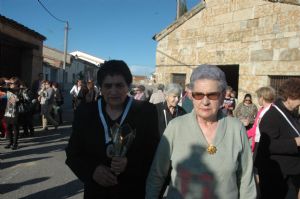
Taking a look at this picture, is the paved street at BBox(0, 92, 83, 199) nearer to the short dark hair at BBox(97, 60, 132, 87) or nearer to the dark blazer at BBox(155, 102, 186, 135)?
the dark blazer at BBox(155, 102, 186, 135)

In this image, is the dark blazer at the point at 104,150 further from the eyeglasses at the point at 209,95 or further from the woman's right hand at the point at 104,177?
the eyeglasses at the point at 209,95

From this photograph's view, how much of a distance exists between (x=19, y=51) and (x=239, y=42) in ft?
33.1

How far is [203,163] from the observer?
231cm

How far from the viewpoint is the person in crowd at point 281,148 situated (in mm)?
3512

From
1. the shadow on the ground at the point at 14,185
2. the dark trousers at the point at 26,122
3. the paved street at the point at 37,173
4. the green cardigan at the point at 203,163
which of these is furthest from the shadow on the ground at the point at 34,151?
the green cardigan at the point at 203,163

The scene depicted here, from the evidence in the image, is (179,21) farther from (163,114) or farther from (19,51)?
(163,114)

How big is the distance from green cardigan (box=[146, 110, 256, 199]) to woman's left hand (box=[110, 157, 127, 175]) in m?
0.23

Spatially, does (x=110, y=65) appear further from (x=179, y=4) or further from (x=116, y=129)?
(x=179, y=4)

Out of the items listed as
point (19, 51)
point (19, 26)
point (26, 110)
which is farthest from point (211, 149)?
point (19, 51)

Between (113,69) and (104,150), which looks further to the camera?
(113,69)

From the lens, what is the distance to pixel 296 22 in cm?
990

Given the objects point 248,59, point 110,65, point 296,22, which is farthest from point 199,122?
point 248,59

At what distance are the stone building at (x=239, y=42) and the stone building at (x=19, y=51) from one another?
5.69m

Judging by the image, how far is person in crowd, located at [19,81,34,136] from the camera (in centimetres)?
920
